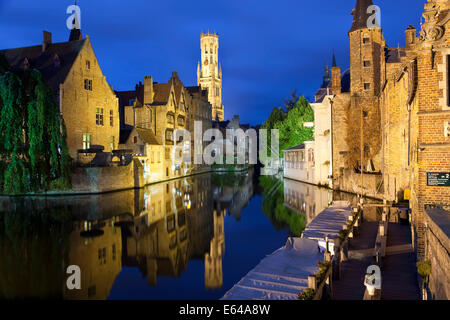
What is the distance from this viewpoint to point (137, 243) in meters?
16.4

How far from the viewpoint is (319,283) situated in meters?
8.28

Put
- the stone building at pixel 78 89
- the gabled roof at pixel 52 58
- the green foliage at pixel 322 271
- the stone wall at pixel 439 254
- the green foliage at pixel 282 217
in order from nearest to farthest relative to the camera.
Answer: the stone wall at pixel 439 254
the green foliage at pixel 322 271
the green foliage at pixel 282 217
the stone building at pixel 78 89
the gabled roof at pixel 52 58

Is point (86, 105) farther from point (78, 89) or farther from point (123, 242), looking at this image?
point (123, 242)

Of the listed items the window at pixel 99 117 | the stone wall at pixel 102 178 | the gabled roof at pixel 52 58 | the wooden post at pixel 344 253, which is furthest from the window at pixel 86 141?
the wooden post at pixel 344 253

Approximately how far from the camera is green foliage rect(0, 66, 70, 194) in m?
25.7

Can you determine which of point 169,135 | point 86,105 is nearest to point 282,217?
point 86,105

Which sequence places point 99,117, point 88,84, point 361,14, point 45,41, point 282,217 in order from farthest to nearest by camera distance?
point 45,41, point 99,117, point 88,84, point 361,14, point 282,217

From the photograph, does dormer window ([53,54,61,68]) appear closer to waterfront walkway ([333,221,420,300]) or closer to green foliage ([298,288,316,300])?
A: waterfront walkway ([333,221,420,300])

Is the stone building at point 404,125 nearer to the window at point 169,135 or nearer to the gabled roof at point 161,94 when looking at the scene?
the gabled roof at point 161,94

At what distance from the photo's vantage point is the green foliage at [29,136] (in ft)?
84.4

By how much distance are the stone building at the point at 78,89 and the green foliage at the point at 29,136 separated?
826 centimetres

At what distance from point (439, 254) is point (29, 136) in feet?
93.0

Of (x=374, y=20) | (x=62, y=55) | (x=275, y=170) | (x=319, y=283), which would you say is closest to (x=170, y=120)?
(x=62, y=55)
